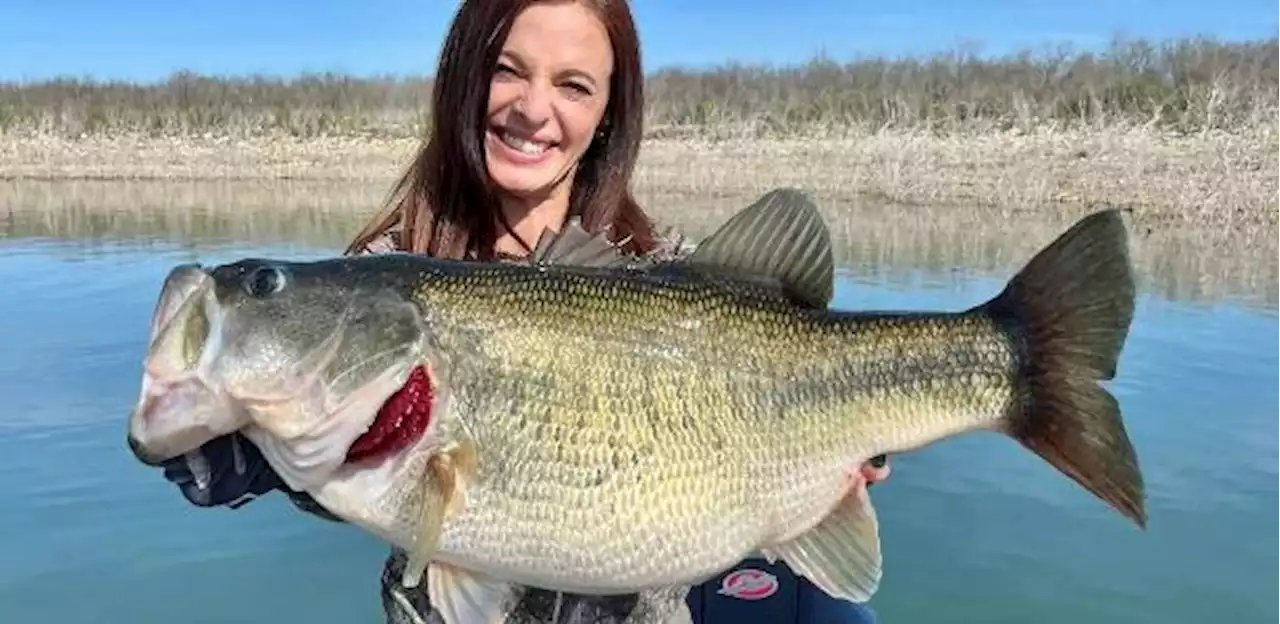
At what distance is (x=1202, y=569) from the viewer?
5.16 m

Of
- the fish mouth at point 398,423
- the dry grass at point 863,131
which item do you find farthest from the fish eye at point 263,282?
the dry grass at point 863,131

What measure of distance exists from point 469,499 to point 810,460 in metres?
0.60

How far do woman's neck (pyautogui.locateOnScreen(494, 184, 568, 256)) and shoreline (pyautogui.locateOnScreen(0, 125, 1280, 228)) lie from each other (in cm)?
956

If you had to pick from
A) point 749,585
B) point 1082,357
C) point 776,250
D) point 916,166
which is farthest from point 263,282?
point 916,166

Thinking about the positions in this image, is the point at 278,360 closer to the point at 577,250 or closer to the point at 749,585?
the point at 577,250

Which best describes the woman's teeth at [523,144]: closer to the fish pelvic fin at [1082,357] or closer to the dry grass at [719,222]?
the fish pelvic fin at [1082,357]

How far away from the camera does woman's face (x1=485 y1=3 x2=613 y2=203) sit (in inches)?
113

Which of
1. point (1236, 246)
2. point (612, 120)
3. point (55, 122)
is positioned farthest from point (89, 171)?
point (612, 120)

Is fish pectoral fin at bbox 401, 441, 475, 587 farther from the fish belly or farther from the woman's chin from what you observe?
the woman's chin

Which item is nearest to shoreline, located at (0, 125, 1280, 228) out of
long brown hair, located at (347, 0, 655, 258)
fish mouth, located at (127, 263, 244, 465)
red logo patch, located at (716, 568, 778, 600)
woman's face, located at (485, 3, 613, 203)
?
red logo patch, located at (716, 568, 778, 600)

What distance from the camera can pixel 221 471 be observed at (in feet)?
7.64

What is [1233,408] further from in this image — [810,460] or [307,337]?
[307,337]

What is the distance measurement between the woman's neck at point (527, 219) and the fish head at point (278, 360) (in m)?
0.89

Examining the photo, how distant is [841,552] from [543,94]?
3.69 ft
